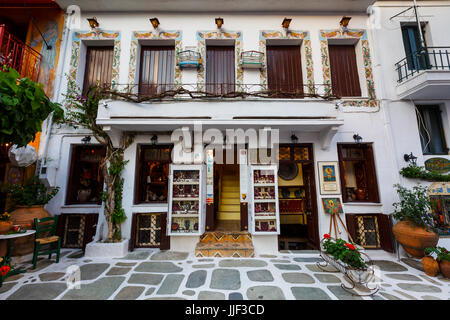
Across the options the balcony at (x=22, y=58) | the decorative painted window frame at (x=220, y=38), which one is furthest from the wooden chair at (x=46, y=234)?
the decorative painted window frame at (x=220, y=38)

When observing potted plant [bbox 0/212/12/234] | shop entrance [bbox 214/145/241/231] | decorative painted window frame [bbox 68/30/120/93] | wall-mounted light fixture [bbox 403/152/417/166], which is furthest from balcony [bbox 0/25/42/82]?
wall-mounted light fixture [bbox 403/152/417/166]

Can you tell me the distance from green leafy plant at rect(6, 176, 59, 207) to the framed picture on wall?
309 inches

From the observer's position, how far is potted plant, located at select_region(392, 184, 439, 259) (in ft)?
15.0

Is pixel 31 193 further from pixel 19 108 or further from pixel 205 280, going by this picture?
pixel 205 280

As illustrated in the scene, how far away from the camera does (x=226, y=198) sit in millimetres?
8531

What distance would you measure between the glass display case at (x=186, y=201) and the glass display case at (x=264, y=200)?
4.94 feet

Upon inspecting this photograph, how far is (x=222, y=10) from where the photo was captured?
257 inches

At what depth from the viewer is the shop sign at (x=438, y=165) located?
18.4 ft

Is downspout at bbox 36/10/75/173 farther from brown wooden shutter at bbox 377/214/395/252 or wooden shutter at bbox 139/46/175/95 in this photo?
brown wooden shutter at bbox 377/214/395/252

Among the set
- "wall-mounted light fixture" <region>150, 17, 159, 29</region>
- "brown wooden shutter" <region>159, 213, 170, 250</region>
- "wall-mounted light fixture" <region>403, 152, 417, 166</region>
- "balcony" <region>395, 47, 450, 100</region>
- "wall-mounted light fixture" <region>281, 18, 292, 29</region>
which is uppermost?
"wall-mounted light fixture" <region>150, 17, 159, 29</region>

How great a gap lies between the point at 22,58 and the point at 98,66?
6.51 ft

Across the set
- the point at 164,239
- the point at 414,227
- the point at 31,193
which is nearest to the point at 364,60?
the point at 414,227

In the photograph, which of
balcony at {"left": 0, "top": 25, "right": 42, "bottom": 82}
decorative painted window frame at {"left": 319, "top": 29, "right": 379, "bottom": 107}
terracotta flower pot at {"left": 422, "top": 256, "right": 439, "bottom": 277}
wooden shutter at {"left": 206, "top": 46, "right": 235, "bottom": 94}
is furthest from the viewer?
wooden shutter at {"left": 206, "top": 46, "right": 235, "bottom": 94}
